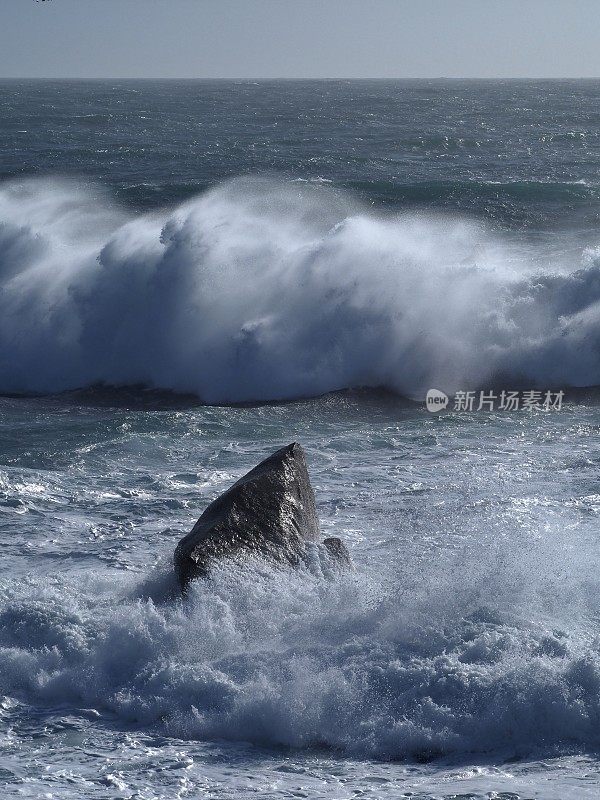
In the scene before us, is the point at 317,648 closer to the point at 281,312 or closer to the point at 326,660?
the point at 326,660

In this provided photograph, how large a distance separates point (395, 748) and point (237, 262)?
12.7m

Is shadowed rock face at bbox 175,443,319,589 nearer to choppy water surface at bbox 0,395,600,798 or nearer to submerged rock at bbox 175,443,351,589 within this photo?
submerged rock at bbox 175,443,351,589

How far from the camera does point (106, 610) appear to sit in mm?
7980

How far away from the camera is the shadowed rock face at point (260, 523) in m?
8.12

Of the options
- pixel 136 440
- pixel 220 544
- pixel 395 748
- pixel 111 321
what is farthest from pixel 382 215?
pixel 395 748

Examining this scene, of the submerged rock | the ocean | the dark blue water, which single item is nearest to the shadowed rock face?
the submerged rock

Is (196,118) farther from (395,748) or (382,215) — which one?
(395,748)
